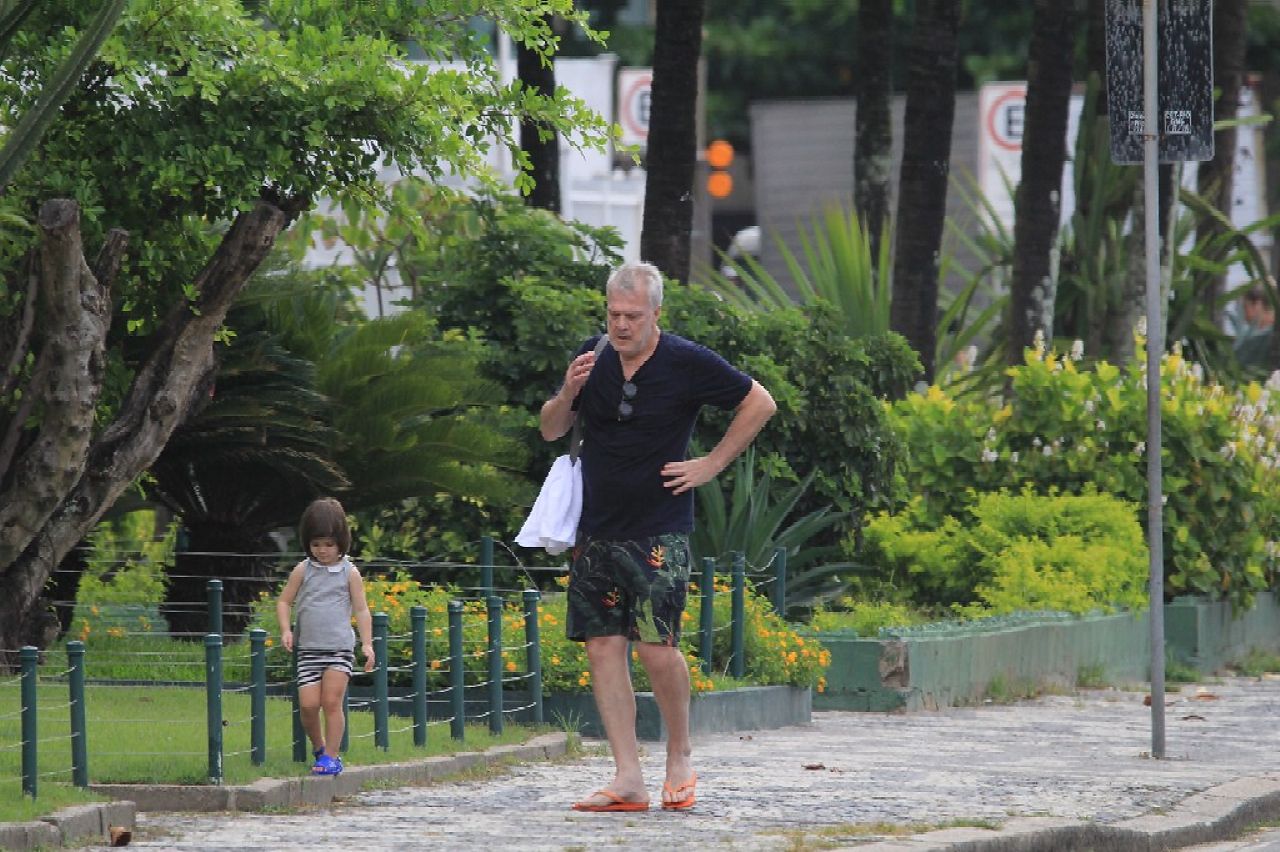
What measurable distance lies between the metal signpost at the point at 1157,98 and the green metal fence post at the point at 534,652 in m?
2.78

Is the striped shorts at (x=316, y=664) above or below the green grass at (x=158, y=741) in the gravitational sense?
above

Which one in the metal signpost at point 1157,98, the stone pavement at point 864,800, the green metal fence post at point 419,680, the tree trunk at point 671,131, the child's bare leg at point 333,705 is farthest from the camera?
the tree trunk at point 671,131

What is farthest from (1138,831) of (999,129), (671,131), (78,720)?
(999,129)

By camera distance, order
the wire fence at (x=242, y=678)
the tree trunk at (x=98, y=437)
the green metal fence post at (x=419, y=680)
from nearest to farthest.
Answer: the wire fence at (x=242, y=678), the green metal fence post at (x=419, y=680), the tree trunk at (x=98, y=437)

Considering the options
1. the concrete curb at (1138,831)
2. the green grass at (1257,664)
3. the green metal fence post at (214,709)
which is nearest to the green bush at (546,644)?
the green metal fence post at (214,709)

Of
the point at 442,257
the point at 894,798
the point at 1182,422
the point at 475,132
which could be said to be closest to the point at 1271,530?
the point at 1182,422

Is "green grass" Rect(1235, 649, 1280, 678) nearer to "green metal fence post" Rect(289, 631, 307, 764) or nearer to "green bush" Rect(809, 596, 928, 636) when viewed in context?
"green bush" Rect(809, 596, 928, 636)

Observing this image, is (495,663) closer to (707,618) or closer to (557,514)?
(707,618)

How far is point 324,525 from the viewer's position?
10000 millimetres

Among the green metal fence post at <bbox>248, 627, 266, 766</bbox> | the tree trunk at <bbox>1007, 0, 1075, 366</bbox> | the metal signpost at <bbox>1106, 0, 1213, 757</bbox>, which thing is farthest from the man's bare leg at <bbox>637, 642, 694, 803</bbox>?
the tree trunk at <bbox>1007, 0, 1075, 366</bbox>

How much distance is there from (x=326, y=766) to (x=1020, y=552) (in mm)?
8197

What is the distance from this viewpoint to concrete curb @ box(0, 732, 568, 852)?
8125 millimetres

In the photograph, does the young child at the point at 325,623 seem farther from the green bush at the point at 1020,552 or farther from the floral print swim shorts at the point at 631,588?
the green bush at the point at 1020,552

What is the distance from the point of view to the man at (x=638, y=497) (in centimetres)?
891
